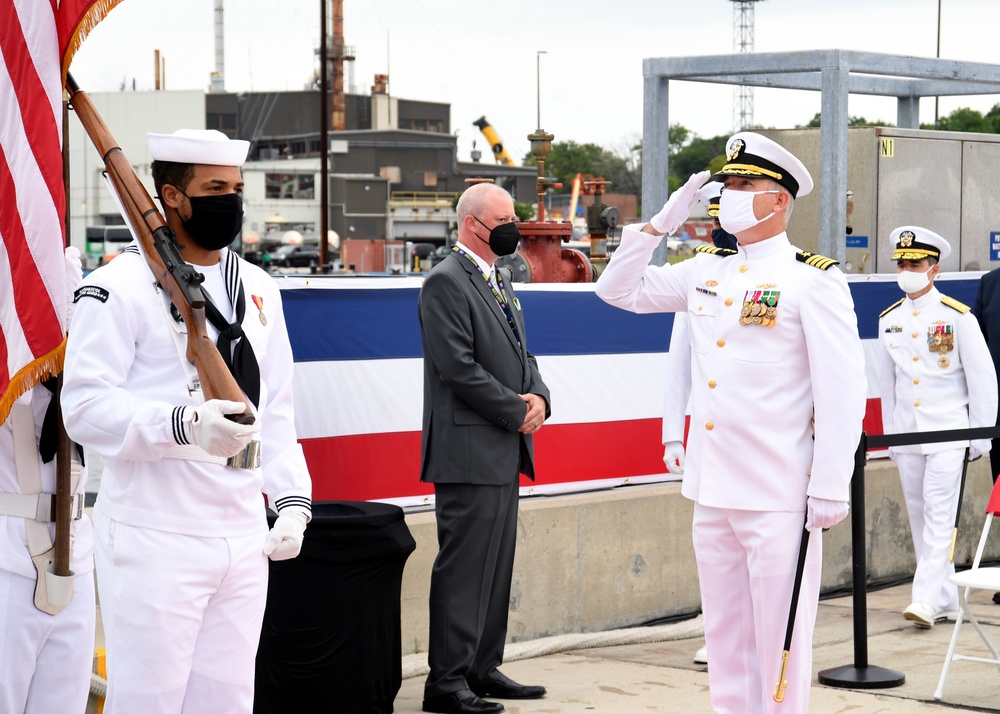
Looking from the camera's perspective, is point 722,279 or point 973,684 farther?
point 973,684

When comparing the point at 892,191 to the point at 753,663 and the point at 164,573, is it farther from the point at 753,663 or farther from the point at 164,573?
the point at 164,573

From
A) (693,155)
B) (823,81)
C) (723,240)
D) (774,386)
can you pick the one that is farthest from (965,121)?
(774,386)

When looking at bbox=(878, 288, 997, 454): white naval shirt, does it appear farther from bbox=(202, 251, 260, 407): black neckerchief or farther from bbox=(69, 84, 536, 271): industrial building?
bbox=(69, 84, 536, 271): industrial building

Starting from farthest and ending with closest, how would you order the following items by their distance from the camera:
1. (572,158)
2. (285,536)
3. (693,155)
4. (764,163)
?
(572,158), (693,155), (764,163), (285,536)

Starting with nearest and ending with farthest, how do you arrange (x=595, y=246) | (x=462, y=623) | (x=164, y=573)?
(x=164, y=573) < (x=462, y=623) < (x=595, y=246)

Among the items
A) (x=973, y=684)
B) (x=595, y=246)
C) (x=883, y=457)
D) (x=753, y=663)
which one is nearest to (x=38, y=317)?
(x=753, y=663)

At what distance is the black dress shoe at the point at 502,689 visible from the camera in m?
6.31

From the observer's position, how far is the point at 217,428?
333cm

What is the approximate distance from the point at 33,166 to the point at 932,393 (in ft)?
19.1

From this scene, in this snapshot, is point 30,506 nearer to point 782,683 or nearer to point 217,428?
point 217,428

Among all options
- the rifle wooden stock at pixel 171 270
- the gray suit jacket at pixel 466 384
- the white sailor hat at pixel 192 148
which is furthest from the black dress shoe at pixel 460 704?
the white sailor hat at pixel 192 148

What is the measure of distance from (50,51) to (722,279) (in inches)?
97.8

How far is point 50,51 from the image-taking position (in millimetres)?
4027

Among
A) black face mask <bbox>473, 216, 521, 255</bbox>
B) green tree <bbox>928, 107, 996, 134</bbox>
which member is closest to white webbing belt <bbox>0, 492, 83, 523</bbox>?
black face mask <bbox>473, 216, 521, 255</bbox>
